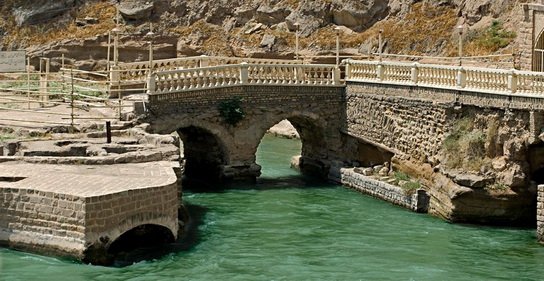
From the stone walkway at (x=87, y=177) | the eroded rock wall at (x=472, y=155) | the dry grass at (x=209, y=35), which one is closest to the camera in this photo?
the stone walkway at (x=87, y=177)

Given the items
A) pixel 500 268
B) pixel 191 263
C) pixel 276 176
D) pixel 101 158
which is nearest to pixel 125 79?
pixel 276 176

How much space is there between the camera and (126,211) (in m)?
28.4

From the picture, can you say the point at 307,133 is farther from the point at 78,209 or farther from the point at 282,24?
the point at 282,24

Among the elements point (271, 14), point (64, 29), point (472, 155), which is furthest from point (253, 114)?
point (64, 29)

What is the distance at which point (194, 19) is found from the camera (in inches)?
2594

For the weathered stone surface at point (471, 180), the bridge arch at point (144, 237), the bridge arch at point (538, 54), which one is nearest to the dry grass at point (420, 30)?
the bridge arch at point (538, 54)

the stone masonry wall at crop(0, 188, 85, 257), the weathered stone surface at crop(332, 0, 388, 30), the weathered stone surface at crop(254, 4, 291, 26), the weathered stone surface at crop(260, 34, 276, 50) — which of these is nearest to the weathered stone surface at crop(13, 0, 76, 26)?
the weathered stone surface at crop(254, 4, 291, 26)

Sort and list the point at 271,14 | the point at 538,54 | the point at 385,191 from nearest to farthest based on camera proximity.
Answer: the point at 385,191 → the point at 538,54 → the point at 271,14

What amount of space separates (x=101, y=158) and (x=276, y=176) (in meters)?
11.6

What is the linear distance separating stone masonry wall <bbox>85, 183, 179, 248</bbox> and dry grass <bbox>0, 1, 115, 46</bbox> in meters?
36.0

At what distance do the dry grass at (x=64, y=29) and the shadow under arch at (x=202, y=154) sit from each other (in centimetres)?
2200

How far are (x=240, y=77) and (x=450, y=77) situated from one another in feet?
26.3

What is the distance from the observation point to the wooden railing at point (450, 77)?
34.5 m

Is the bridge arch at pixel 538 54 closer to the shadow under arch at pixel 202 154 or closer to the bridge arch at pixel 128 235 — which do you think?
the shadow under arch at pixel 202 154
